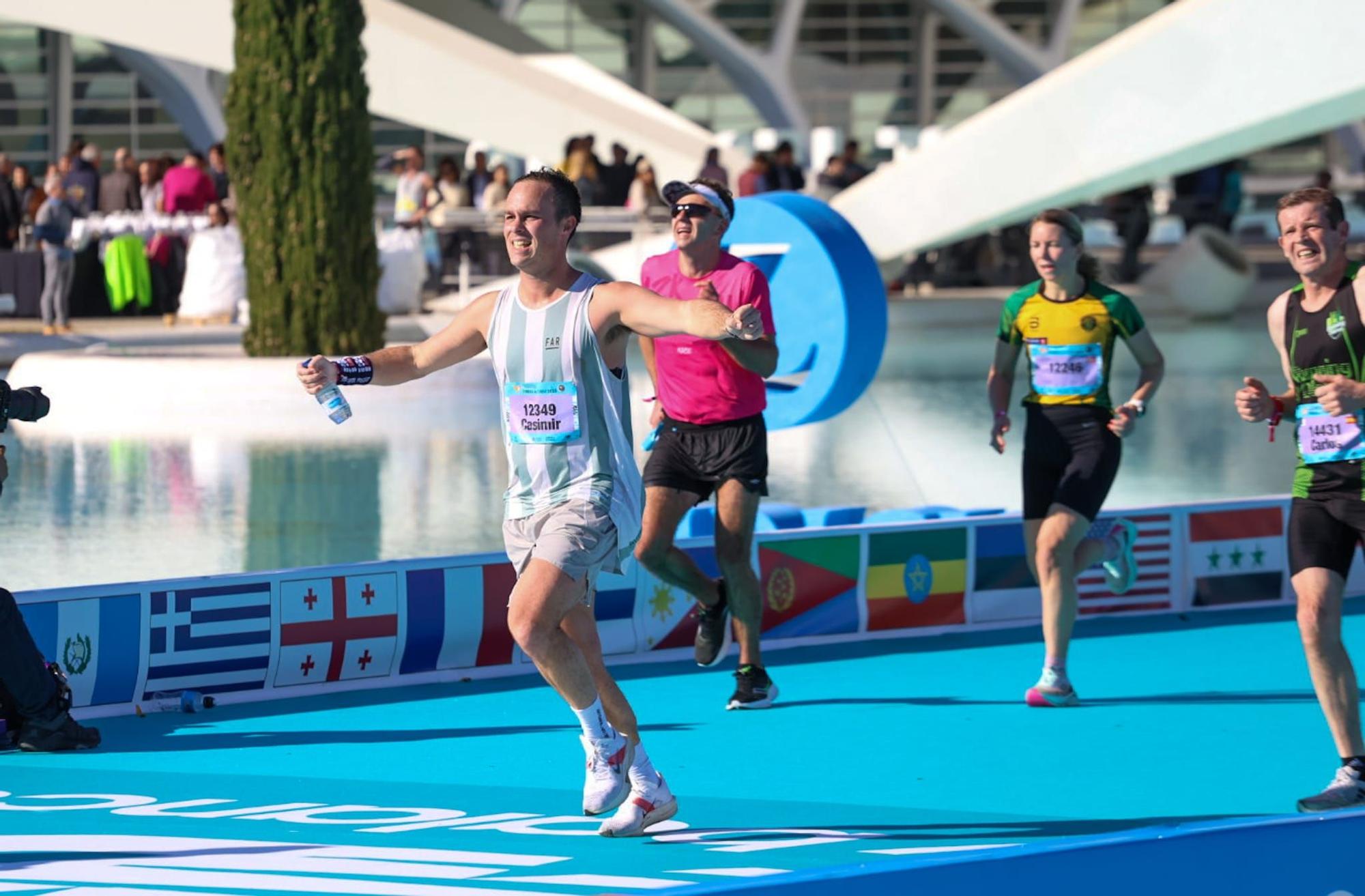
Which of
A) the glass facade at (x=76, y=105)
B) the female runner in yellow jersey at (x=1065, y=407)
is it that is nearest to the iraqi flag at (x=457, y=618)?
the female runner in yellow jersey at (x=1065, y=407)

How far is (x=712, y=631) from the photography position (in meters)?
8.01

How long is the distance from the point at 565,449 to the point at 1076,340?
259cm

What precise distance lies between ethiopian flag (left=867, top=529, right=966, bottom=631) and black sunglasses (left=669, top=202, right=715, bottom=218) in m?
2.09

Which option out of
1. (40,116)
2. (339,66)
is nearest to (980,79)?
(40,116)

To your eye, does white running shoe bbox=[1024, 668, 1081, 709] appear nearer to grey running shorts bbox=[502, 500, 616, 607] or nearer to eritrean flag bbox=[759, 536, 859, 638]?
eritrean flag bbox=[759, 536, 859, 638]

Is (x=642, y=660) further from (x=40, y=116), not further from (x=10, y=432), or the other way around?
(x=40, y=116)

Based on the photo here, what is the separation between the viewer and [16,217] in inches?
931

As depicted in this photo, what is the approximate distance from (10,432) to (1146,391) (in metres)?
9.36

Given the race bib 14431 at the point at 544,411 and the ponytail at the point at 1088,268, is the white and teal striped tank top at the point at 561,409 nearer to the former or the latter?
the race bib 14431 at the point at 544,411

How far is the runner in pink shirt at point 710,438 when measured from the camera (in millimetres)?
7629

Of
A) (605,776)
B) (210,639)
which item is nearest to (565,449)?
(605,776)

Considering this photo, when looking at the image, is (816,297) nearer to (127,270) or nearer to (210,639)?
(210,639)

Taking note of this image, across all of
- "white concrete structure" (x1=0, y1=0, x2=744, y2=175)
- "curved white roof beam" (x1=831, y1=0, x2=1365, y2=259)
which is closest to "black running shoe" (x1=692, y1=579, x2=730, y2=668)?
"curved white roof beam" (x1=831, y1=0, x2=1365, y2=259)

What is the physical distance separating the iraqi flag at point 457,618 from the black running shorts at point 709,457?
2.70ft
